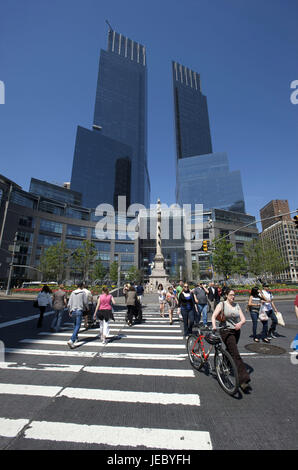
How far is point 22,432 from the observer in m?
2.98

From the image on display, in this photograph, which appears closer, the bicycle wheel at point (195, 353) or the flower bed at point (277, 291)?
the bicycle wheel at point (195, 353)

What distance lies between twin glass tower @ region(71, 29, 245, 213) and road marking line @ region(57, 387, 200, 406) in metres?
117

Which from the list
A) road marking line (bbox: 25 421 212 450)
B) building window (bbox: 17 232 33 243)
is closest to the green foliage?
road marking line (bbox: 25 421 212 450)

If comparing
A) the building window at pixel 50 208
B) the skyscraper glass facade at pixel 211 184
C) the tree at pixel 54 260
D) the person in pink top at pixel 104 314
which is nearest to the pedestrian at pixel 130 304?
the person in pink top at pixel 104 314

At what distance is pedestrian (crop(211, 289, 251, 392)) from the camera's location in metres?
4.10

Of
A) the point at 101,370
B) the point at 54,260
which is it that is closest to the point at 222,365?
the point at 101,370

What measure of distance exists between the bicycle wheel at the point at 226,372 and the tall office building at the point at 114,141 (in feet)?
383

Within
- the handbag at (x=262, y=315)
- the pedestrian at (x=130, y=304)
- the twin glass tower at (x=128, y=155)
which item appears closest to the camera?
the handbag at (x=262, y=315)

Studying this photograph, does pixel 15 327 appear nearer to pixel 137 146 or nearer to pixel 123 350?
pixel 123 350

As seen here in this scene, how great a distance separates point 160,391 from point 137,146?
7053 inches

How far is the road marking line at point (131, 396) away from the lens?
Answer: 3.89 metres

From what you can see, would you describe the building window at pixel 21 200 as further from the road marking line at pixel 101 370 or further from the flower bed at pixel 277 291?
the road marking line at pixel 101 370

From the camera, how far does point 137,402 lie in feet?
12.7
